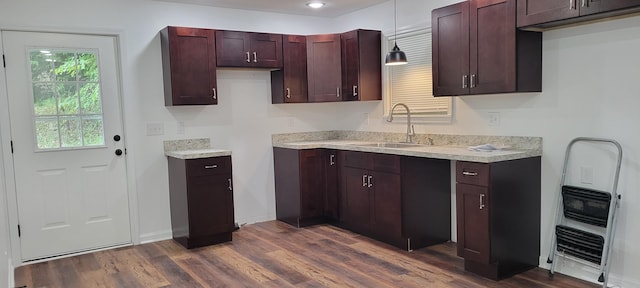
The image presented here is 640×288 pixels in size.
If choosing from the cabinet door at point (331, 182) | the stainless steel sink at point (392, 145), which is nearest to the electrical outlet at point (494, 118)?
the stainless steel sink at point (392, 145)

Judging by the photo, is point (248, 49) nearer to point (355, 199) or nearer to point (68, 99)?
point (68, 99)

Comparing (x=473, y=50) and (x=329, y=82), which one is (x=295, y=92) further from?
(x=473, y=50)

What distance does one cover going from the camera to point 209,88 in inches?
174

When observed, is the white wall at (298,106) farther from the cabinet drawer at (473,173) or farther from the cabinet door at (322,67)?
the cabinet drawer at (473,173)

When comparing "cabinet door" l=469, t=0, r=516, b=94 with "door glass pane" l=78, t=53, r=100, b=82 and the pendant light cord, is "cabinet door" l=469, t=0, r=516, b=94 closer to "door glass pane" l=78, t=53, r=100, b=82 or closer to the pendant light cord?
the pendant light cord

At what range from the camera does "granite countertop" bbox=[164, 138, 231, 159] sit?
4176mm

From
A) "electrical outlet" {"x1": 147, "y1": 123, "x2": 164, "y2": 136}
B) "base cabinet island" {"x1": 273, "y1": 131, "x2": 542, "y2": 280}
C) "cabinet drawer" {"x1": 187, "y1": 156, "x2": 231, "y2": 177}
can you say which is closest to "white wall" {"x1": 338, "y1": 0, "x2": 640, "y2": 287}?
"base cabinet island" {"x1": 273, "y1": 131, "x2": 542, "y2": 280}

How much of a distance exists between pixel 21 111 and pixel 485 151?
3715 millimetres

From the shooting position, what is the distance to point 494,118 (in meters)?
3.80

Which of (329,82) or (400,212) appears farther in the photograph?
(329,82)

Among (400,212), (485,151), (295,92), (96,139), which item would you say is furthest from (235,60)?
(485,151)

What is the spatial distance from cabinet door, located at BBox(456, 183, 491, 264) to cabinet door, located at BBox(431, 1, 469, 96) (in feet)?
2.62

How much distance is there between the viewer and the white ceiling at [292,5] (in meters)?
4.57

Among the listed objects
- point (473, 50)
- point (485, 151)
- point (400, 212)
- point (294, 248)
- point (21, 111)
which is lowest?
point (294, 248)
